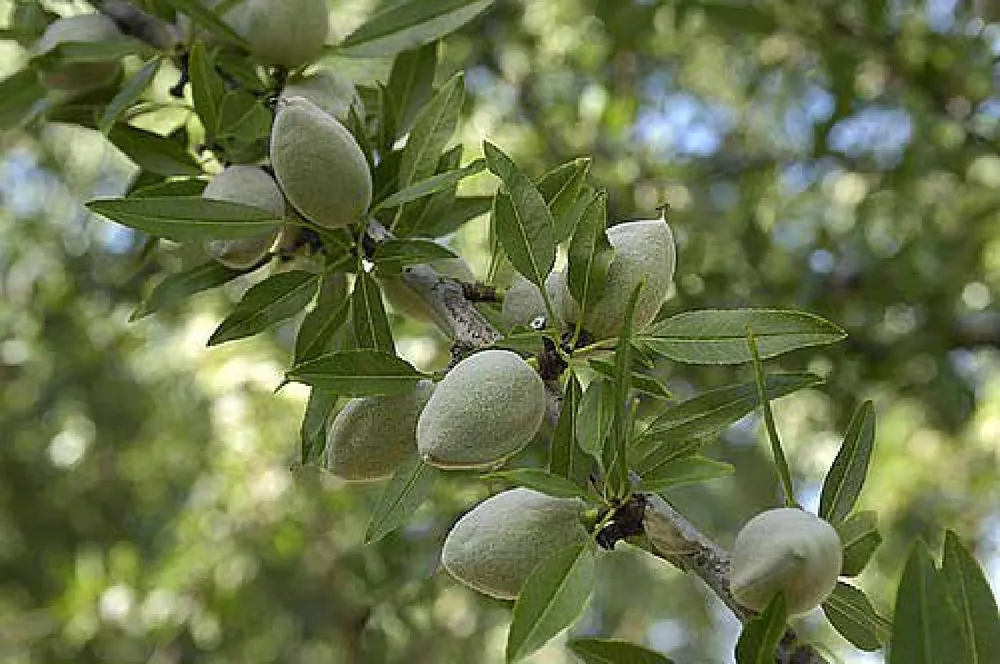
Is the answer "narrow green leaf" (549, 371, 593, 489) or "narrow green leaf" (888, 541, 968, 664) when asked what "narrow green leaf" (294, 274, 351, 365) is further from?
"narrow green leaf" (888, 541, 968, 664)

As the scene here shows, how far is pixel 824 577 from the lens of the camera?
1.86ft

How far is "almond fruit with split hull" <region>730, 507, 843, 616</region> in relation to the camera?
55cm

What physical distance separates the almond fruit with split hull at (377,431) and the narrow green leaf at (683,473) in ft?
0.50

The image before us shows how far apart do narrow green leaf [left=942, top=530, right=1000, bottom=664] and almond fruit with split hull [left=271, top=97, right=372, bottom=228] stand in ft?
1.28

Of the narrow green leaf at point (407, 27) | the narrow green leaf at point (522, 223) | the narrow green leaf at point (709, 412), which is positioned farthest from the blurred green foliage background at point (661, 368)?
the narrow green leaf at point (709, 412)

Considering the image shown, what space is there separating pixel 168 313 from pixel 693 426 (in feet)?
6.30

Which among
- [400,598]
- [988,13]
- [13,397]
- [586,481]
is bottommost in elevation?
[13,397]

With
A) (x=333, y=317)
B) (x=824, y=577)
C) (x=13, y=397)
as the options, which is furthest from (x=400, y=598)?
(x=13, y=397)

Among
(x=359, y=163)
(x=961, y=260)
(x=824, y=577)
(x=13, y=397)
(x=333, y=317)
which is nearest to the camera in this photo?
(x=824, y=577)

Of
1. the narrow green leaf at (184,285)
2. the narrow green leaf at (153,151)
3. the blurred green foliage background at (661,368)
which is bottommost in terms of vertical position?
the blurred green foliage background at (661,368)

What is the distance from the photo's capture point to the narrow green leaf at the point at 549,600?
55 centimetres

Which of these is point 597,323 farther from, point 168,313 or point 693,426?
point 168,313

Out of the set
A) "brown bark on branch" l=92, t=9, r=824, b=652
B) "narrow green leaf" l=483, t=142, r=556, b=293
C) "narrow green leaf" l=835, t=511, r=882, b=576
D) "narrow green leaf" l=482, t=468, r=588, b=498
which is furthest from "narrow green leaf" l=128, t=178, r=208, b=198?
"narrow green leaf" l=835, t=511, r=882, b=576

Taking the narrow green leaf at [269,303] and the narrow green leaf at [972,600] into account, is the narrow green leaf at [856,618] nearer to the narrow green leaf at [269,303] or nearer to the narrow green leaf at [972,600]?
the narrow green leaf at [972,600]
